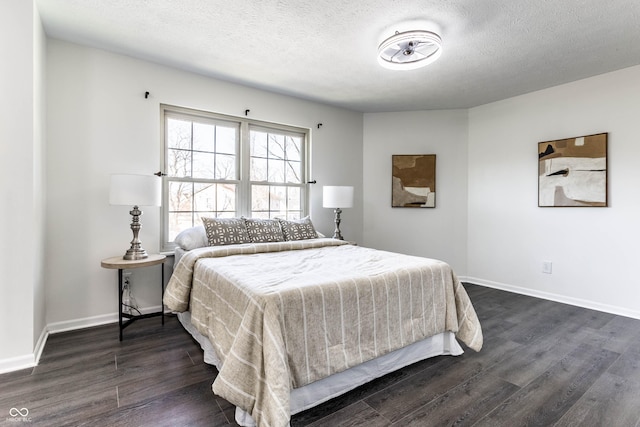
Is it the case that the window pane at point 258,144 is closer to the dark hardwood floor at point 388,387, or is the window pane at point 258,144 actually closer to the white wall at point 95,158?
the white wall at point 95,158

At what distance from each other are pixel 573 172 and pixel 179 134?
14.3ft

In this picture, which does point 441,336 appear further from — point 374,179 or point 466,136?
point 466,136

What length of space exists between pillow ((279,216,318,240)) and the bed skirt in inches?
49.6

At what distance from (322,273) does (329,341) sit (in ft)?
1.39

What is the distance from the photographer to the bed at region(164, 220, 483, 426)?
55.0 inches

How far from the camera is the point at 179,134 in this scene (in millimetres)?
3223

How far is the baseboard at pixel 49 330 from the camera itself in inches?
76.1

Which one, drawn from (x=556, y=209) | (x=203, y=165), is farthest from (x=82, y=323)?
(x=556, y=209)

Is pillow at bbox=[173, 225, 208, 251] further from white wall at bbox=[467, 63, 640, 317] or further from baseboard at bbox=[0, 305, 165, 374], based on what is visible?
white wall at bbox=[467, 63, 640, 317]

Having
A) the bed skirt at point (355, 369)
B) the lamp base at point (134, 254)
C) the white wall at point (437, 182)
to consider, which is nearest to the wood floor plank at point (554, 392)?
the bed skirt at point (355, 369)

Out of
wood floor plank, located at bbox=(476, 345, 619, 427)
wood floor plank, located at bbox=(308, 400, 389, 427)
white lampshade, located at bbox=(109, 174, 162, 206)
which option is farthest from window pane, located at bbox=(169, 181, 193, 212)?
wood floor plank, located at bbox=(476, 345, 619, 427)

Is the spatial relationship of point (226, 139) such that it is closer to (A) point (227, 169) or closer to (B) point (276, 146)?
(A) point (227, 169)

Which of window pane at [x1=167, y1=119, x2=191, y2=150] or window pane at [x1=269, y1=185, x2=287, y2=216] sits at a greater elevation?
window pane at [x1=167, y1=119, x2=191, y2=150]

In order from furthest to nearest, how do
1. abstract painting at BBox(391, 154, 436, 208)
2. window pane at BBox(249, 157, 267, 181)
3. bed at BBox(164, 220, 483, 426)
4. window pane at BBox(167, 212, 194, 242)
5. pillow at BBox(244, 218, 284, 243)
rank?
abstract painting at BBox(391, 154, 436, 208)
window pane at BBox(249, 157, 267, 181)
window pane at BBox(167, 212, 194, 242)
pillow at BBox(244, 218, 284, 243)
bed at BBox(164, 220, 483, 426)
